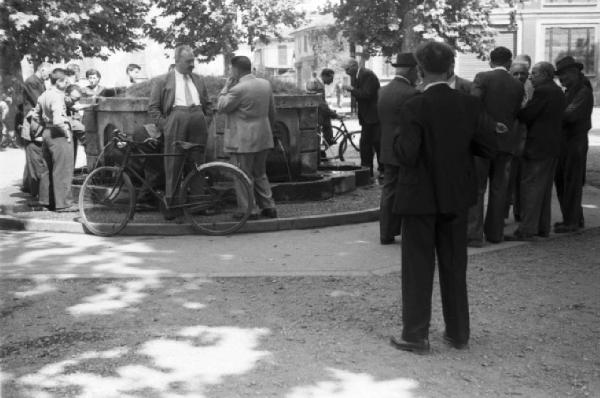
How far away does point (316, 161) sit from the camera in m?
13.5

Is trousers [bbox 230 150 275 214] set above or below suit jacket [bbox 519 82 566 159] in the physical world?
below

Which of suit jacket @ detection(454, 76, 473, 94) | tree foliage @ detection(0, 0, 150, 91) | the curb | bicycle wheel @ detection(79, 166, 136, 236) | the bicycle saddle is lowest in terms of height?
the curb

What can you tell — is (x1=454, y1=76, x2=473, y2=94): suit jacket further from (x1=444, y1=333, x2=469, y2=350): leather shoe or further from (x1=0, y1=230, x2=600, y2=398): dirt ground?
(x1=444, y1=333, x2=469, y2=350): leather shoe

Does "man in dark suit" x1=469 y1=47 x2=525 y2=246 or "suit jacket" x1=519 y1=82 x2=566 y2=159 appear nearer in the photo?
"man in dark suit" x1=469 y1=47 x2=525 y2=246

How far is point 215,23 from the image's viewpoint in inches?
1795

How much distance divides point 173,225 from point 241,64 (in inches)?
73.7

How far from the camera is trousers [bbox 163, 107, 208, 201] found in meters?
10.4

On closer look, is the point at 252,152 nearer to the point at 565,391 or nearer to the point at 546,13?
the point at 565,391

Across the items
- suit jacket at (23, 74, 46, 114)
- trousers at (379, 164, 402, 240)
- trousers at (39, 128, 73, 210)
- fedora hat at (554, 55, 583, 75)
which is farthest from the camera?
suit jacket at (23, 74, 46, 114)

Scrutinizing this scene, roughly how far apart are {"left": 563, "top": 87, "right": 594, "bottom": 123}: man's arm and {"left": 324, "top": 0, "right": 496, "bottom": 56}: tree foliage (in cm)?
3055

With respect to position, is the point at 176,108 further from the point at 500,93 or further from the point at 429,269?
the point at 429,269

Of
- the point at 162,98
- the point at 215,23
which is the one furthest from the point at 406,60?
the point at 215,23

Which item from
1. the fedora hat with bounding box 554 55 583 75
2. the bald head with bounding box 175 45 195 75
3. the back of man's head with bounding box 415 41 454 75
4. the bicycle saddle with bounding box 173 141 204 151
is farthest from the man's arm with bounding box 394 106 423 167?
the bald head with bounding box 175 45 195 75

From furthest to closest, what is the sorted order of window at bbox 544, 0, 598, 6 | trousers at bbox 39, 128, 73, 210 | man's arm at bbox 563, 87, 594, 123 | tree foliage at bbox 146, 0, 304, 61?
1. window at bbox 544, 0, 598, 6
2. tree foliage at bbox 146, 0, 304, 61
3. trousers at bbox 39, 128, 73, 210
4. man's arm at bbox 563, 87, 594, 123
